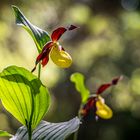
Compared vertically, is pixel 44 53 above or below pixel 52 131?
above

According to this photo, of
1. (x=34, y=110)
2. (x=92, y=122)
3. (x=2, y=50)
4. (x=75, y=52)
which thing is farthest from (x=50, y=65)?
(x=34, y=110)

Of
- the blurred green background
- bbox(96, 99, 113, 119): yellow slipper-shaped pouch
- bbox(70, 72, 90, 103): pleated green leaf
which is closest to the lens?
bbox(70, 72, 90, 103): pleated green leaf

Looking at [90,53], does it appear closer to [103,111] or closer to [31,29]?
[103,111]

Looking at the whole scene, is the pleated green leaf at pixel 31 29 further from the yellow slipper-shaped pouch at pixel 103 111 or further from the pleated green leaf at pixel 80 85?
the yellow slipper-shaped pouch at pixel 103 111

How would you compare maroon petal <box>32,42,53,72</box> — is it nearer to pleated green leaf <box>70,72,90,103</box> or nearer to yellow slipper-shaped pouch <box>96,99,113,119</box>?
pleated green leaf <box>70,72,90,103</box>

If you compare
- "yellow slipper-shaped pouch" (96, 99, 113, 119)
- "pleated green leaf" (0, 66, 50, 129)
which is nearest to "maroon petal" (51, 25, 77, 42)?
"pleated green leaf" (0, 66, 50, 129)

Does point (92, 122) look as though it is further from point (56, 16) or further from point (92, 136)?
point (56, 16)

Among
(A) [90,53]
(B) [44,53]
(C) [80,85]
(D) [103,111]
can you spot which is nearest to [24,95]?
(B) [44,53]
